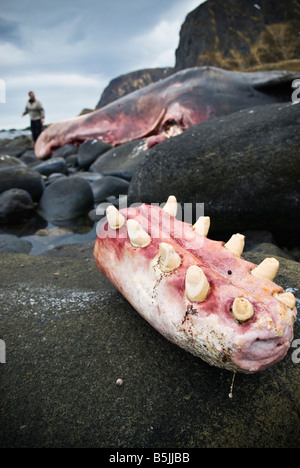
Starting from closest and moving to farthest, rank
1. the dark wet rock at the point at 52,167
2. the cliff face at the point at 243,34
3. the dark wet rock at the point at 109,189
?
the dark wet rock at the point at 109,189 → the dark wet rock at the point at 52,167 → the cliff face at the point at 243,34

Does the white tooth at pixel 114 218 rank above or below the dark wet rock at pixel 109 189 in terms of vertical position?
above

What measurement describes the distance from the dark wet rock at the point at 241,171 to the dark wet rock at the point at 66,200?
2.05 meters

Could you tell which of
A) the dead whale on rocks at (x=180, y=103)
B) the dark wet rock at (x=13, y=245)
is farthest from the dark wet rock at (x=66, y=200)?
the dead whale on rocks at (x=180, y=103)

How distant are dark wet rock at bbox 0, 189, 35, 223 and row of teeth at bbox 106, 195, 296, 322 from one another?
3.74 meters

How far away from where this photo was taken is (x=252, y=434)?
1.02 meters

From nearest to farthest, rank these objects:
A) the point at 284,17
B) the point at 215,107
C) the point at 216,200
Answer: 1. the point at 216,200
2. the point at 215,107
3. the point at 284,17

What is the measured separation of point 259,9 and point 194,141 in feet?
71.5

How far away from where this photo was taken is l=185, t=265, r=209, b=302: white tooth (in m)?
1.01

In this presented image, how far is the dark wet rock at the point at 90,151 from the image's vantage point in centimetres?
729

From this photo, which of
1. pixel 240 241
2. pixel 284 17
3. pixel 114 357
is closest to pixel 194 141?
pixel 240 241

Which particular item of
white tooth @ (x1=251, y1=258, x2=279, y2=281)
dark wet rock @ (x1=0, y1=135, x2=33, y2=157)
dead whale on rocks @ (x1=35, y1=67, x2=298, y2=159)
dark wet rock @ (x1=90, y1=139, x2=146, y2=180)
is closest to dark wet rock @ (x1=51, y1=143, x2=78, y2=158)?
dead whale on rocks @ (x1=35, y1=67, x2=298, y2=159)
